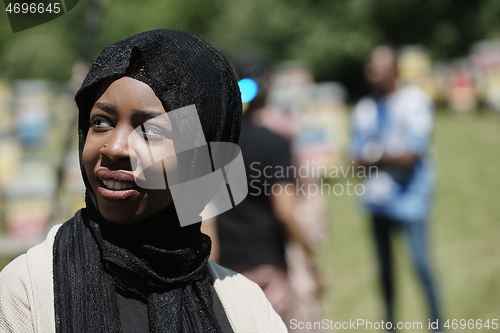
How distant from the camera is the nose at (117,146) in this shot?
3.75ft

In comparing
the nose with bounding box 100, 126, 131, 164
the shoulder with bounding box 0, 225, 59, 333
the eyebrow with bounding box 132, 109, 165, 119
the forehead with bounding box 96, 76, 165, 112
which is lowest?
the shoulder with bounding box 0, 225, 59, 333

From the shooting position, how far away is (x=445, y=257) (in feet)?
19.0

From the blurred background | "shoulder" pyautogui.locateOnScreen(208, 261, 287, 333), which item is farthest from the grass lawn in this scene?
"shoulder" pyautogui.locateOnScreen(208, 261, 287, 333)

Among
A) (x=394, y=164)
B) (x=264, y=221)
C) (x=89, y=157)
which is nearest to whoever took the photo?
(x=89, y=157)

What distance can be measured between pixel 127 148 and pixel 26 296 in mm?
365

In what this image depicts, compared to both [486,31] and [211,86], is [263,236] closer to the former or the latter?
[211,86]

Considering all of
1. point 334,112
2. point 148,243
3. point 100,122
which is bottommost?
point 334,112

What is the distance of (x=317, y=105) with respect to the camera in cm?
1087

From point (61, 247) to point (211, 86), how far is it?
499mm

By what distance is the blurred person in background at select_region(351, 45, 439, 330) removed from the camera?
3.78 metres

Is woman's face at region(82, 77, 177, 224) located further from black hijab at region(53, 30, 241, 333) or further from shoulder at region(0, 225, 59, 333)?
shoulder at region(0, 225, 59, 333)

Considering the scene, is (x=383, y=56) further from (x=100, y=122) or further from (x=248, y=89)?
(x=100, y=122)

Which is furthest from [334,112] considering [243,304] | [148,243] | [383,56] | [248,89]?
[148,243]

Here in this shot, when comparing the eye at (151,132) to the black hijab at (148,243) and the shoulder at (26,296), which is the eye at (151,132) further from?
the shoulder at (26,296)
